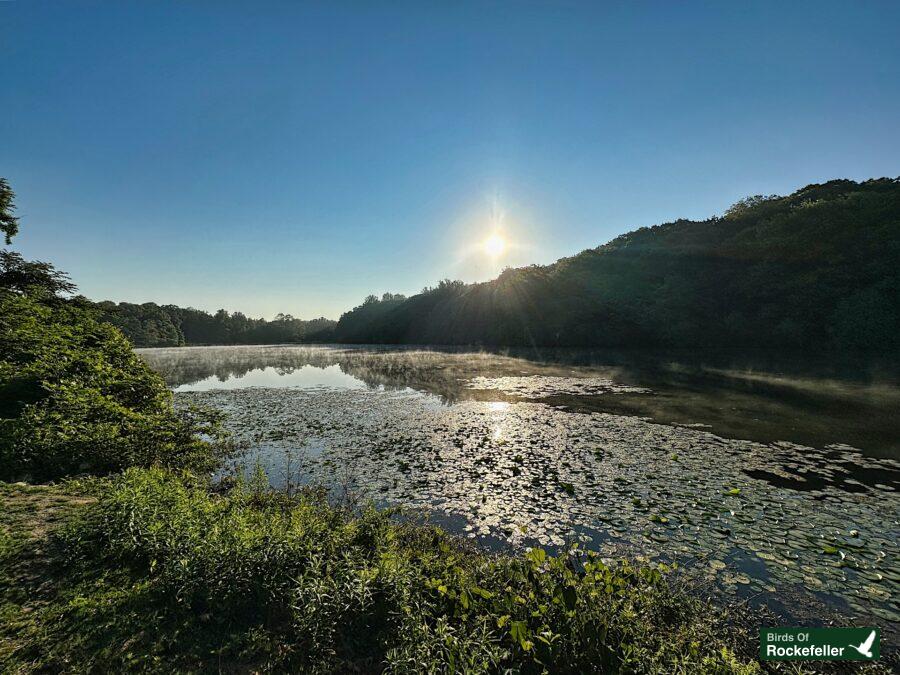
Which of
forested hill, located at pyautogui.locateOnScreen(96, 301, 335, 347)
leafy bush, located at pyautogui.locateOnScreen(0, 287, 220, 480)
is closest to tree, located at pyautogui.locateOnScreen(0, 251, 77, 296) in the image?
leafy bush, located at pyautogui.locateOnScreen(0, 287, 220, 480)

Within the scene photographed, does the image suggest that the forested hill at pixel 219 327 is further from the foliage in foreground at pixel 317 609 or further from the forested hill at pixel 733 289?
the foliage in foreground at pixel 317 609

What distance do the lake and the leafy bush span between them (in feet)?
8.63

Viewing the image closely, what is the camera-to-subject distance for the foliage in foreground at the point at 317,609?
3.89 metres

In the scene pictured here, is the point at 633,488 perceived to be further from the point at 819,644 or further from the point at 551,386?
the point at 551,386

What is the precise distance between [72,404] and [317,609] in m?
9.95

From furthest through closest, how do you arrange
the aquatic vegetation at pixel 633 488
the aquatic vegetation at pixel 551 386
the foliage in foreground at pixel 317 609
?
the aquatic vegetation at pixel 551 386 < the aquatic vegetation at pixel 633 488 < the foliage in foreground at pixel 317 609

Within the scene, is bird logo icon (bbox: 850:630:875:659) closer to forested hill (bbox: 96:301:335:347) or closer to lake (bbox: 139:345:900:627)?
lake (bbox: 139:345:900:627)

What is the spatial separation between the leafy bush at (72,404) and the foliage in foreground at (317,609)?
13.8 ft

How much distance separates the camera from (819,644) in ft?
15.9

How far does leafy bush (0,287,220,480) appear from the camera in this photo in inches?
334

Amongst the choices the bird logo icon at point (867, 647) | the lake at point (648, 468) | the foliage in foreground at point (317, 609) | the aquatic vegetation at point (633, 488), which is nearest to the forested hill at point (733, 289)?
the lake at point (648, 468)

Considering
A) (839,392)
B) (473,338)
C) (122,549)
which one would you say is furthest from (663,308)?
(122,549)

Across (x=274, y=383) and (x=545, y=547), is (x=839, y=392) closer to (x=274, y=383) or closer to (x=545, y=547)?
(x=545, y=547)

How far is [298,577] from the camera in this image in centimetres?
506
